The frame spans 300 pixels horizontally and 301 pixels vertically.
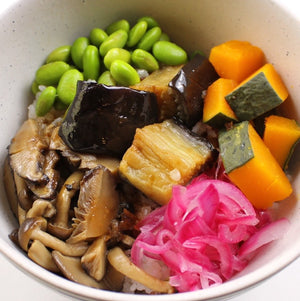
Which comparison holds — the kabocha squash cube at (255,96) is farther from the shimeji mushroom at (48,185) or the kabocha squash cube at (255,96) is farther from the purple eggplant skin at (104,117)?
the shimeji mushroom at (48,185)

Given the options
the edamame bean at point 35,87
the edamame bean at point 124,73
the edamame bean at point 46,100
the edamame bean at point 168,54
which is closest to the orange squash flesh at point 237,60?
the edamame bean at point 168,54

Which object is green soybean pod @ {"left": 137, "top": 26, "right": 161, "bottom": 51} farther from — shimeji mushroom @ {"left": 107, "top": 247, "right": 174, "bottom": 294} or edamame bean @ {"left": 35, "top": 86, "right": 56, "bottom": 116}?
shimeji mushroom @ {"left": 107, "top": 247, "right": 174, "bottom": 294}

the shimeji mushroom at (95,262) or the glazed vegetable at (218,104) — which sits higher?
the glazed vegetable at (218,104)

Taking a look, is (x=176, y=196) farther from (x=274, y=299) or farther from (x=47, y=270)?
(x=274, y=299)

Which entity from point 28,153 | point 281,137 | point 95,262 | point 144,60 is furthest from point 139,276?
point 144,60

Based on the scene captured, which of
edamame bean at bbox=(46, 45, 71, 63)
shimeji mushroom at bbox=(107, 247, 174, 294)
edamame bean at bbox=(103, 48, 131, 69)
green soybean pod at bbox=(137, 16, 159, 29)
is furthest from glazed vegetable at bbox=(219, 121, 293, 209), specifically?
edamame bean at bbox=(46, 45, 71, 63)

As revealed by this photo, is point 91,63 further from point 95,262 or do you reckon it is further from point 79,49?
point 95,262
